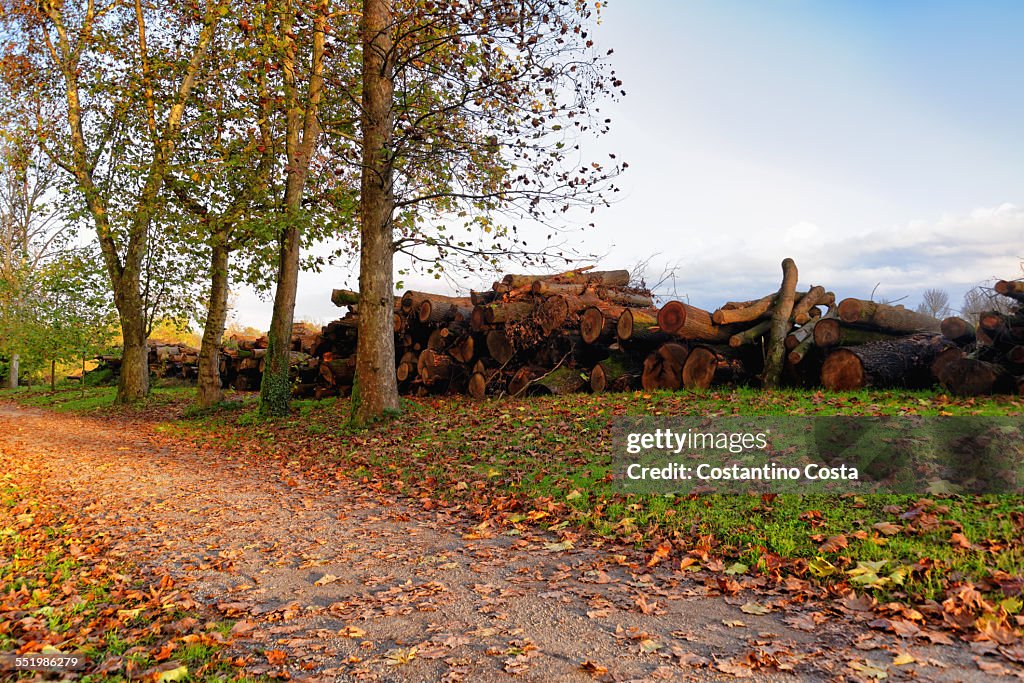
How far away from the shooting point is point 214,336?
20328 mm

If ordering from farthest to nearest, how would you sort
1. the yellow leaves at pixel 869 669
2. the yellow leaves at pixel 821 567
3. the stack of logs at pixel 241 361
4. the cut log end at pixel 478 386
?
the stack of logs at pixel 241 361 < the cut log end at pixel 478 386 < the yellow leaves at pixel 821 567 < the yellow leaves at pixel 869 669

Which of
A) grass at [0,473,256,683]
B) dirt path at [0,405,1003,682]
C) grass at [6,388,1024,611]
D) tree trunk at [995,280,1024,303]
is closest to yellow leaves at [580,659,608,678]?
dirt path at [0,405,1003,682]

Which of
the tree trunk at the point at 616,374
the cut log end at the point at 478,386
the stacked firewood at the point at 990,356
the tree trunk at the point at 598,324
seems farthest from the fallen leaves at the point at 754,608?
the cut log end at the point at 478,386

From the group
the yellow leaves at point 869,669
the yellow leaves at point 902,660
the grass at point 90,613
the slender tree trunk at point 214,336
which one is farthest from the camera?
the slender tree trunk at point 214,336

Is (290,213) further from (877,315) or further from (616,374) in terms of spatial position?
(877,315)

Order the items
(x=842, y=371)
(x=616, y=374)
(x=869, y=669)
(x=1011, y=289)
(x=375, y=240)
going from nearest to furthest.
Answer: (x=869, y=669) → (x=1011, y=289) → (x=842, y=371) → (x=375, y=240) → (x=616, y=374)

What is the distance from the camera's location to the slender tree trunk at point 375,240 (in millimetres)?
13852

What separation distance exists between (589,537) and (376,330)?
26.9ft

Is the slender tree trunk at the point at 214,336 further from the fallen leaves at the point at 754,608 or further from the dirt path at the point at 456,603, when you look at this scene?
the fallen leaves at the point at 754,608

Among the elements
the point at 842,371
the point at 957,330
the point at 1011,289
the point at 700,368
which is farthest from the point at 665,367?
the point at 1011,289

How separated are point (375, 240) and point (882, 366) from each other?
9.79 meters

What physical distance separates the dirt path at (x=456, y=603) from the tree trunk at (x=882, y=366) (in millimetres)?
7753

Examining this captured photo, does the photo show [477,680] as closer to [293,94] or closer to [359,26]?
[359,26]

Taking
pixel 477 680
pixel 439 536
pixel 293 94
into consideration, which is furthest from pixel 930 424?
pixel 293 94
